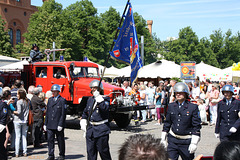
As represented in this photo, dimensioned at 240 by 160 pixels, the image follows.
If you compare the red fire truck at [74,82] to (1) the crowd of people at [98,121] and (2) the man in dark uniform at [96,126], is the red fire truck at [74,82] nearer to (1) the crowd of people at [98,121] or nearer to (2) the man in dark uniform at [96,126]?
(1) the crowd of people at [98,121]

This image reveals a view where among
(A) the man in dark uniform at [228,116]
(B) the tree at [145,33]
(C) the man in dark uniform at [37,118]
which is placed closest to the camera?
(A) the man in dark uniform at [228,116]

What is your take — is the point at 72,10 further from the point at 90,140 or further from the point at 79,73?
the point at 90,140

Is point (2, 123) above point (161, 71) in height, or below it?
below

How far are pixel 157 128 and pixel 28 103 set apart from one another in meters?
6.83

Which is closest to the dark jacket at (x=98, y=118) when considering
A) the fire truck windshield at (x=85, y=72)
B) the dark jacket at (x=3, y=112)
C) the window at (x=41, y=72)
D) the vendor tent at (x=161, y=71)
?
the dark jacket at (x=3, y=112)

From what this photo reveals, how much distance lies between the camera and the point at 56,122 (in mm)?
8508

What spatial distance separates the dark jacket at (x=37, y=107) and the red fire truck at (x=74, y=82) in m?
3.10

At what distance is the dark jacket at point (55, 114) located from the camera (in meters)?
8.50

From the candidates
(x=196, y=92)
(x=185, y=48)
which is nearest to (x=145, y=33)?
(x=185, y=48)

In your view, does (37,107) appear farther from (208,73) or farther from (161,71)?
(208,73)

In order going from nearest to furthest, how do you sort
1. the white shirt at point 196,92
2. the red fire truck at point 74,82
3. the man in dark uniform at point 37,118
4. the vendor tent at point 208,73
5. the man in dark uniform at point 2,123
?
the man in dark uniform at point 2,123, the man in dark uniform at point 37,118, the red fire truck at point 74,82, the white shirt at point 196,92, the vendor tent at point 208,73

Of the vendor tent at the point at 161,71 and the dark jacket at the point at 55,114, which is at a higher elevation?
the vendor tent at the point at 161,71

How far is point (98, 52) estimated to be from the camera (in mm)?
48781

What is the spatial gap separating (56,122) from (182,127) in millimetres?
3580
